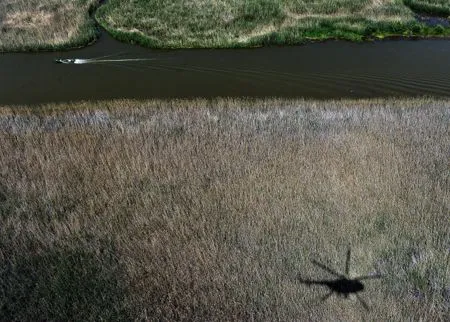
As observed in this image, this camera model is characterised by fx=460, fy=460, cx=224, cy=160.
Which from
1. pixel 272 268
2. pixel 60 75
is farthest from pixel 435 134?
pixel 60 75

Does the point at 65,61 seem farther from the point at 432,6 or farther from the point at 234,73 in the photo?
the point at 432,6

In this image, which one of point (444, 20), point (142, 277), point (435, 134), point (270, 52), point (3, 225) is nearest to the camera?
point (142, 277)

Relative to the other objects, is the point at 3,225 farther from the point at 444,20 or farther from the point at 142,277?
the point at 444,20

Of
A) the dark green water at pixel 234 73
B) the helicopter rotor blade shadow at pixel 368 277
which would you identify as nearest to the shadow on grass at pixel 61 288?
the helicopter rotor blade shadow at pixel 368 277

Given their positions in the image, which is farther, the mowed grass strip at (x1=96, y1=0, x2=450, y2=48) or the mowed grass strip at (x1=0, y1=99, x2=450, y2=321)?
the mowed grass strip at (x1=96, y1=0, x2=450, y2=48)

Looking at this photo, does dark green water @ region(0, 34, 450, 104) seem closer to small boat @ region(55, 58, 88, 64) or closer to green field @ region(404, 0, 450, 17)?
small boat @ region(55, 58, 88, 64)

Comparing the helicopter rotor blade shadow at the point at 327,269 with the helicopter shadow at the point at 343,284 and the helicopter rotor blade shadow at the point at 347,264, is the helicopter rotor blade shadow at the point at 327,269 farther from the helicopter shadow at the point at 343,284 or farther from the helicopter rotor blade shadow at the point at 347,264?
the helicopter rotor blade shadow at the point at 347,264

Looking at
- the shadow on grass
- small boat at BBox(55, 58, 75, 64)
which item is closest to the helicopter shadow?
the shadow on grass

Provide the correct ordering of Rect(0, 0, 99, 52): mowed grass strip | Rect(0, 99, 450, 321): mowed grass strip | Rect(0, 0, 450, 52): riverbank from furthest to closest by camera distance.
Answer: Rect(0, 0, 450, 52): riverbank
Rect(0, 0, 99, 52): mowed grass strip
Rect(0, 99, 450, 321): mowed grass strip
